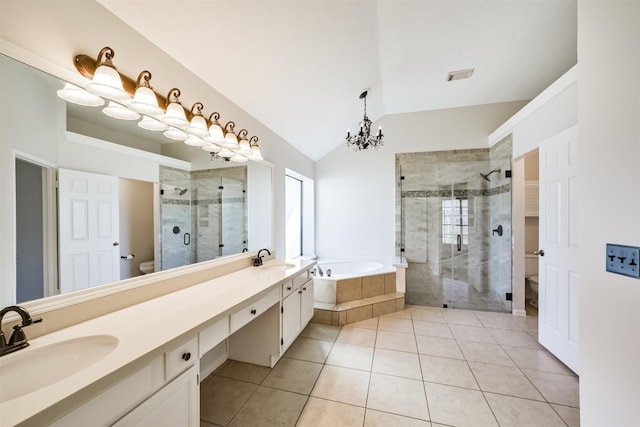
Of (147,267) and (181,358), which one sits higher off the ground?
(147,267)

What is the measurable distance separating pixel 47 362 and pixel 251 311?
2.96 ft

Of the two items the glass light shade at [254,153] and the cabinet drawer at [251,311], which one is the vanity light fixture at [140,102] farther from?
the cabinet drawer at [251,311]

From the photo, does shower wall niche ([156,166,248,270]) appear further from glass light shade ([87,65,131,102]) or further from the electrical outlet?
the electrical outlet

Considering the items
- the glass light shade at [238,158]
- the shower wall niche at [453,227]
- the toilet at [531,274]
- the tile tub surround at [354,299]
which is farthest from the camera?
the toilet at [531,274]

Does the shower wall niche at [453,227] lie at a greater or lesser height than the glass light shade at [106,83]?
lesser

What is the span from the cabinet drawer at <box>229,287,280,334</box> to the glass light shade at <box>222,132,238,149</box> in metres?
1.22

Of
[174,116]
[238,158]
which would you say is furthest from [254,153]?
[174,116]

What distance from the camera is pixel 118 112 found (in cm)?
131

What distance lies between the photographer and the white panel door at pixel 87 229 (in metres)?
1.12

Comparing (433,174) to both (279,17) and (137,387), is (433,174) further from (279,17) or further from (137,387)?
(137,387)

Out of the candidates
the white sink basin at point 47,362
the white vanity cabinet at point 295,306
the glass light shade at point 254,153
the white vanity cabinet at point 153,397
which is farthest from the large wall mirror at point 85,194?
the white vanity cabinet at point 295,306

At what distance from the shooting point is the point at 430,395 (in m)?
1.79

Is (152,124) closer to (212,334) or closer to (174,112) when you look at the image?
(174,112)

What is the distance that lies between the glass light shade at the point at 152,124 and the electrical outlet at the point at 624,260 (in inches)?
91.5
